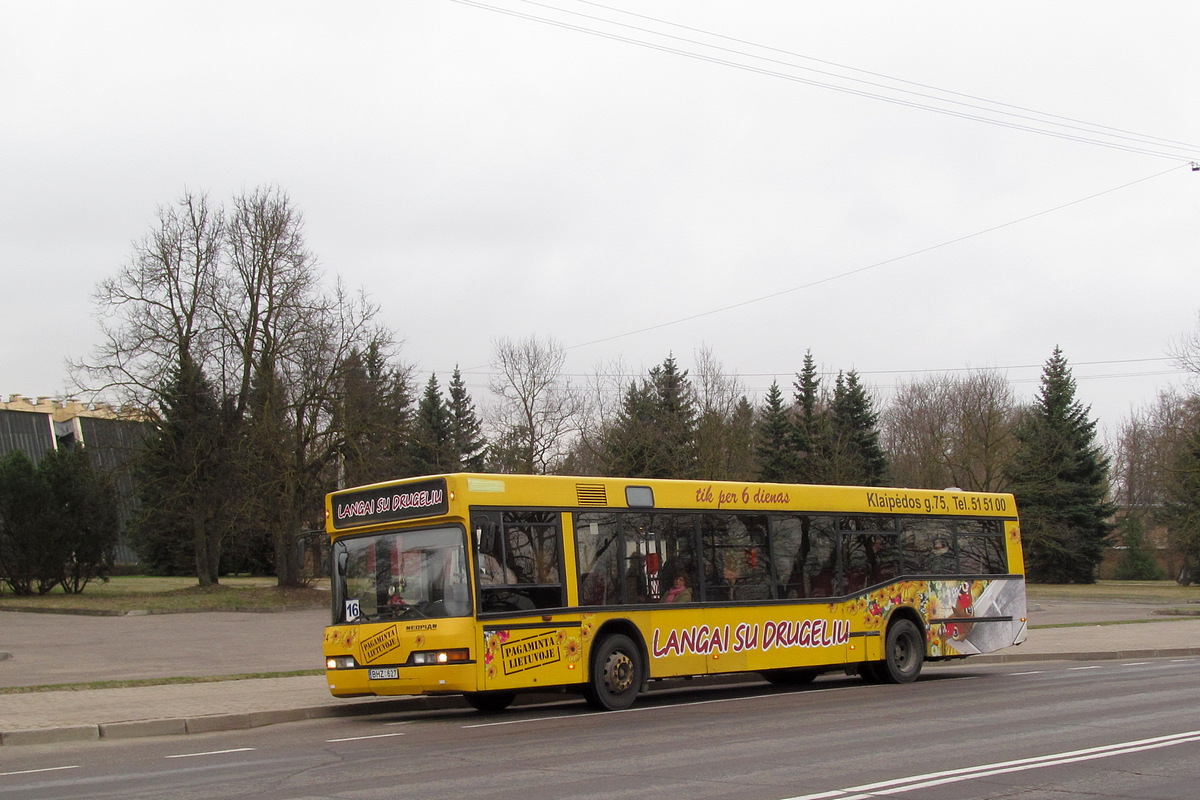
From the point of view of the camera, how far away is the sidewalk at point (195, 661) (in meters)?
13.4

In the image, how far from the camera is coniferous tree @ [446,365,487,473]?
69.4 meters

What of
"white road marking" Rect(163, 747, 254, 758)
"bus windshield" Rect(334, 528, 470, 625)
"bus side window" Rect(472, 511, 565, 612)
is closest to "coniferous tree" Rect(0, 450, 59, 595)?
"bus windshield" Rect(334, 528, 470, 625)

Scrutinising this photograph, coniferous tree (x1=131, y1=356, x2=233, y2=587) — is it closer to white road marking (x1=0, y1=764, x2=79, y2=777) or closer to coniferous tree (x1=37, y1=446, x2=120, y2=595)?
coniferous tree (x1=37, y1=446, x2=120, y2=595)

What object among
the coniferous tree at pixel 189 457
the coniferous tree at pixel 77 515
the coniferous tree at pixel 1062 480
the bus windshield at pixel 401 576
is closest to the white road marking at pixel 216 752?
the bus windshield at pixel 401 576

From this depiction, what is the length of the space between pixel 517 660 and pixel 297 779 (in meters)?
4.48

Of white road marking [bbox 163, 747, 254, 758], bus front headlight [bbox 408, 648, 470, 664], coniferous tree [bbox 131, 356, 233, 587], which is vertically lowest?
white road marking [bbox 163, 747, 254, 758]

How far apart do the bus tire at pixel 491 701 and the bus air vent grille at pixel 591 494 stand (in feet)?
8.46

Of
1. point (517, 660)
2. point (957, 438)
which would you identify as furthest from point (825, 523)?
point (957, 438)

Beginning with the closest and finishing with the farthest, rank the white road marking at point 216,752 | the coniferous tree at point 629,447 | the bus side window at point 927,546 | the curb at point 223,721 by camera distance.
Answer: the white road marking at point 216,752 < the curb at point 223,721 < the bus side window at point 927,546 < the coniferous tree at point 629,447

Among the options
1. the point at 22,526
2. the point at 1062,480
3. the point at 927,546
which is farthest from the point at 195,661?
the point at 1062,480

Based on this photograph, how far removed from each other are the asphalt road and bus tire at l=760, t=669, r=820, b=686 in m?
2.57

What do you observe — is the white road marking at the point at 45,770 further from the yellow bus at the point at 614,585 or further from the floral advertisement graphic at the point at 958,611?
the floral advertisement graphic at the point at 958,611

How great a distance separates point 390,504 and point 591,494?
8.21ft

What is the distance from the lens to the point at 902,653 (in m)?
18.3
